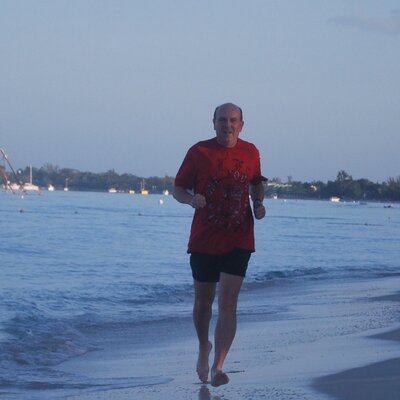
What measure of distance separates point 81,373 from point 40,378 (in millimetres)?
316

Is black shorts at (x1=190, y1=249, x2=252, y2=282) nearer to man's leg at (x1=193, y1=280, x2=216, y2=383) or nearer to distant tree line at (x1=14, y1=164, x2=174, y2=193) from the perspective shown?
man's leg at (x1=193, y1=280, x2=216, y2=383)

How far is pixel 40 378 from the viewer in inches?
289

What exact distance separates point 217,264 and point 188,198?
41cm

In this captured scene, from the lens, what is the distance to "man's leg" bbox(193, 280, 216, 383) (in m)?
5.68

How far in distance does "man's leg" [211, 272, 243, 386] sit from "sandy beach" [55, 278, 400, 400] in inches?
6.9

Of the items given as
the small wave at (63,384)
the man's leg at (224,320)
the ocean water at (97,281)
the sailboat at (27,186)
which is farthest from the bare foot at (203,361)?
the sailboat at (27,186)

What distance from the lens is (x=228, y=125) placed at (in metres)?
5.46

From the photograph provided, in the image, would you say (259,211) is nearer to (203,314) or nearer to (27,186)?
(203,314)

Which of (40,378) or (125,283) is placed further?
(125,283)

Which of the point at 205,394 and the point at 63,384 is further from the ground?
the point at 205,394

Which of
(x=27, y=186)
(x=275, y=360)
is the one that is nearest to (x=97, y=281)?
(x=275, y=360)

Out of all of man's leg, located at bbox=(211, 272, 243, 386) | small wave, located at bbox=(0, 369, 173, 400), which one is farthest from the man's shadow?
small wave, located at bbox=(0, 369, 173, 400)

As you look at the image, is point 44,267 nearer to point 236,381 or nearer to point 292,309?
point 292,309

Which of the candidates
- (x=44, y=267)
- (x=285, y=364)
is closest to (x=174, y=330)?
(x=285, y=364)
